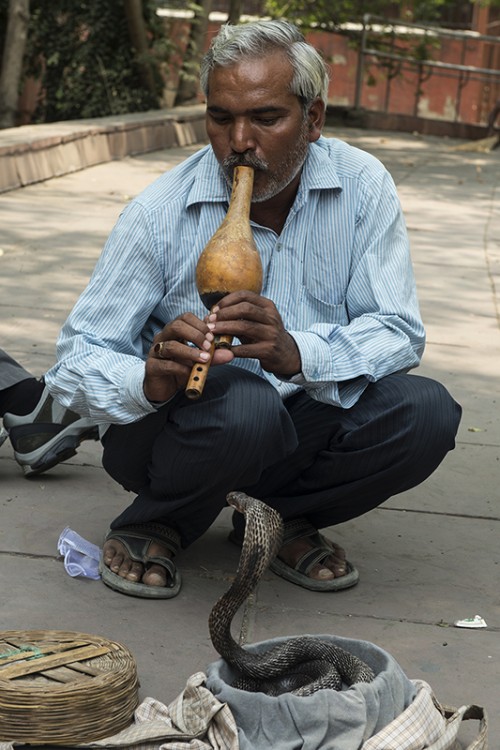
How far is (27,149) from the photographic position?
9.52 m

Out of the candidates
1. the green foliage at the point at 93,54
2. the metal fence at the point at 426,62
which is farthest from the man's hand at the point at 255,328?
the metal fence at the point at 426,62

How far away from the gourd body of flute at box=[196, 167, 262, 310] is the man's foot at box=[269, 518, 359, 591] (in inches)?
29.1

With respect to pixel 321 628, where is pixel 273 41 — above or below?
above

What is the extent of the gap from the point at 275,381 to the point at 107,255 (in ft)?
1.70

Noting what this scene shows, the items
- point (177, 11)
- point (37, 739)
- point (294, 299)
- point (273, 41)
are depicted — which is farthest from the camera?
point (177, 11)

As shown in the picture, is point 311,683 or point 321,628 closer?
point 311,683

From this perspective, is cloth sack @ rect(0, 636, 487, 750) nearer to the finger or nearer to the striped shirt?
the finger

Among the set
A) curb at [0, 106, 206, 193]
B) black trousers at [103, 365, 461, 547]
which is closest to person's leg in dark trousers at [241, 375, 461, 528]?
black trousers at [103, 365, 461, 547]

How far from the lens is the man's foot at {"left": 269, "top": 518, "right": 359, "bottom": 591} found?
306 centimetres

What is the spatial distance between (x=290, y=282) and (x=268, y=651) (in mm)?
967

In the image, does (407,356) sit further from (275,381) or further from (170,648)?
(170,648)

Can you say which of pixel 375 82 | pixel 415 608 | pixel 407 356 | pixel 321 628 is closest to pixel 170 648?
pixel 321 628

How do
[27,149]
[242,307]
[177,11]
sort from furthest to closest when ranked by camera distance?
[177,11]
[27,149]
[242,307]

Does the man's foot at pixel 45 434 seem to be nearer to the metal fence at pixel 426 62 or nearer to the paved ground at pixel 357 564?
the paved ground at pixel 357 564
